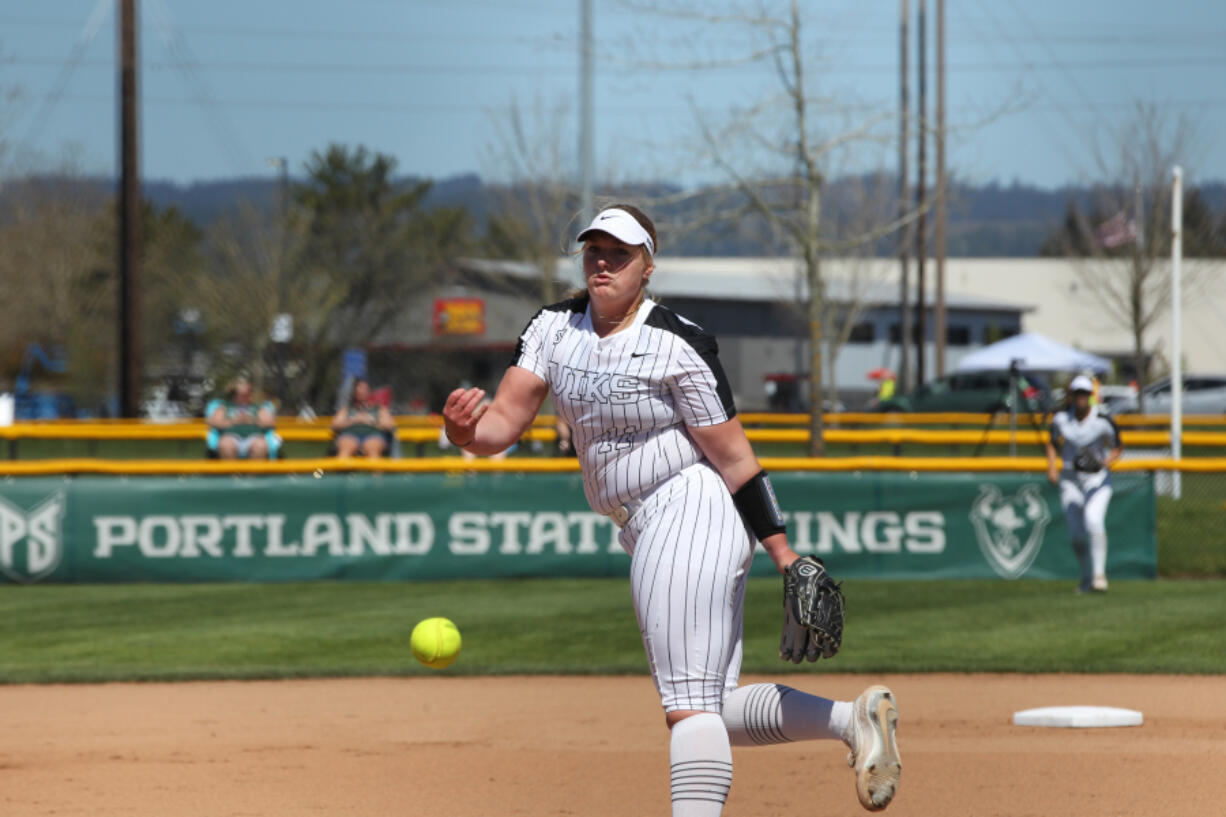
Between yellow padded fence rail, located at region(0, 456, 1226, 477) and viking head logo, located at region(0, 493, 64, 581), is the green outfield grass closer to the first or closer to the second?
viking head logo, located at region(0, 493, 64, 581)

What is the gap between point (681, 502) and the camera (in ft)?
13.7

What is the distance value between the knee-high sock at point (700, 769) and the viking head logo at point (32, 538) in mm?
10902

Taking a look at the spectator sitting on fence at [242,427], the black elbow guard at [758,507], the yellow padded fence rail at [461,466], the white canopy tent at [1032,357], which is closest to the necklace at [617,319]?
the black elbow guard at [758,507]

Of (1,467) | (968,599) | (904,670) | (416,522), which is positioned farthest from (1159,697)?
(1,467)

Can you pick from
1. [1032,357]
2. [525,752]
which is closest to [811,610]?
[525,752]

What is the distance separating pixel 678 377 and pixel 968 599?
9.31m

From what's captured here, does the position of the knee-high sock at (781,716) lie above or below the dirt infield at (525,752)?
above

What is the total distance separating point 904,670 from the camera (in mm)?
9648

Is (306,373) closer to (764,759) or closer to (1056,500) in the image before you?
(1056,500)

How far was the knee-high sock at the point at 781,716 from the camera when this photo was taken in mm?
4273

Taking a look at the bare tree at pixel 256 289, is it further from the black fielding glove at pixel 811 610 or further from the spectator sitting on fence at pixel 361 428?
the black fielding glove at pixel 811 610

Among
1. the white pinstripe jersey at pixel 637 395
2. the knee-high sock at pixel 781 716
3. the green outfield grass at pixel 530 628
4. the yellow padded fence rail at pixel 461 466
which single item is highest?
the white pinstripe jersey at pixel 637 395

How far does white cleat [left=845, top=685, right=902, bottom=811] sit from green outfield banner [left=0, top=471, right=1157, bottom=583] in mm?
9531

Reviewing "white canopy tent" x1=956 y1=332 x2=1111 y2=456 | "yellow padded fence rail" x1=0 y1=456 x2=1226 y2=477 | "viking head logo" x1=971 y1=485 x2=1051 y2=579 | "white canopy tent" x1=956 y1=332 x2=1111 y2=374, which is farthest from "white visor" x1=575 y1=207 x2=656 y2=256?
"white canopy tent" x1=956 y1=332 x2=1111 y2=374
